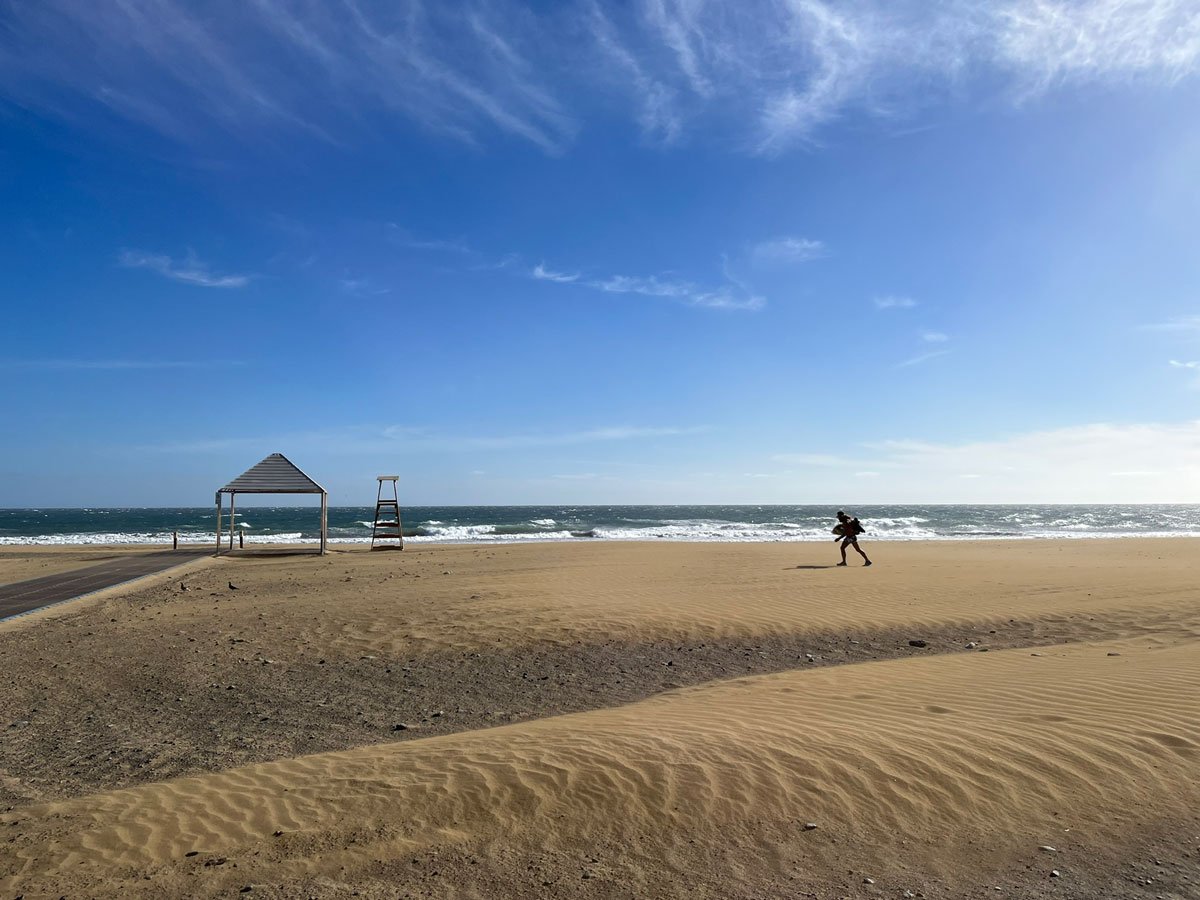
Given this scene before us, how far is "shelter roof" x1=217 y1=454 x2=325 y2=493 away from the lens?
1099 inches

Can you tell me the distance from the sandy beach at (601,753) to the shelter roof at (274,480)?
14.9 metres

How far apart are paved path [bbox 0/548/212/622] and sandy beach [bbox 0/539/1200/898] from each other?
172cm

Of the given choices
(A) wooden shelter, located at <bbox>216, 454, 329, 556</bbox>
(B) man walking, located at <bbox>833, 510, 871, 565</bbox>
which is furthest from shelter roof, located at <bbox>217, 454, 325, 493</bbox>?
(B) man walking, located at <bbox>833, 510, 871, 565</bbox>

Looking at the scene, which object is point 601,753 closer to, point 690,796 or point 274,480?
point 690,796

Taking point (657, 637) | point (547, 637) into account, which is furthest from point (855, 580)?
point (547, 637)

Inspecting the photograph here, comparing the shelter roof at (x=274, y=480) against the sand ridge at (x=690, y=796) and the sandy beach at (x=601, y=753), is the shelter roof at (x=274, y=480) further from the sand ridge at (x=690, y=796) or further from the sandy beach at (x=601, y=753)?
the sand ridge at (x=690, y=796)

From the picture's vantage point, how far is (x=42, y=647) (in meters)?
10.3

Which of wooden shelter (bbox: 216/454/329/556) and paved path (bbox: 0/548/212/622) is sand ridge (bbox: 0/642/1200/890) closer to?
paved path (bbox: 0/548/212/622)

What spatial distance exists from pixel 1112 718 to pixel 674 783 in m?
4.27

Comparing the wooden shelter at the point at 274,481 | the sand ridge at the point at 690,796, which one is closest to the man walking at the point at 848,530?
the sand ridge at the point at 690,796

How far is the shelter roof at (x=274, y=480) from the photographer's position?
27.9 m

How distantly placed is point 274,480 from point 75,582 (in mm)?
10588

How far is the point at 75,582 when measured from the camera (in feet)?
58.9

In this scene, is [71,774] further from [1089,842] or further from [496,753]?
[1089,842]
